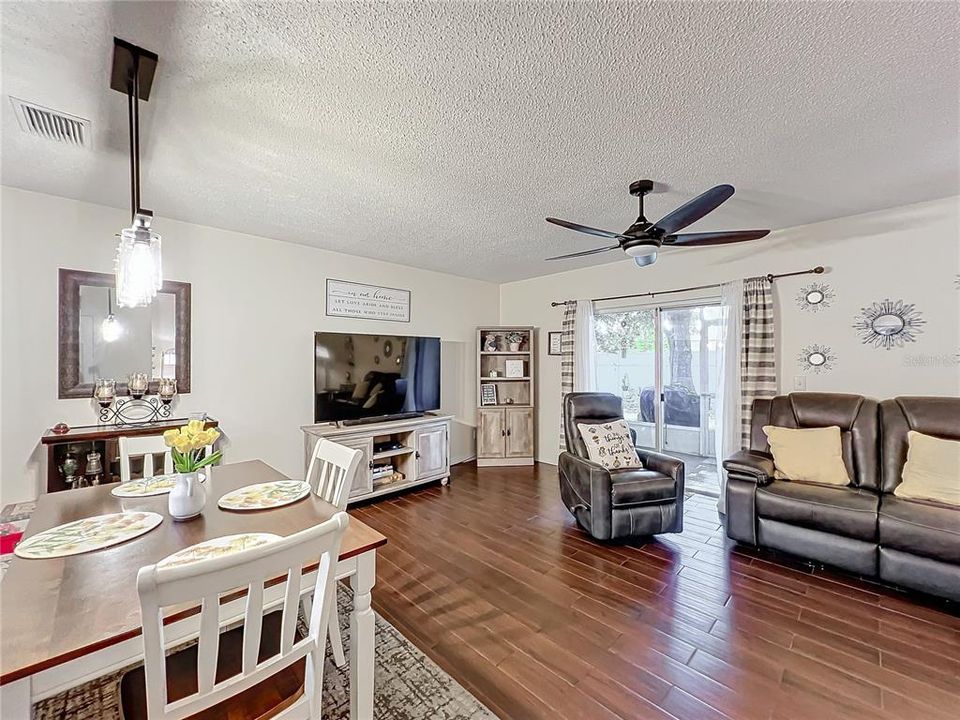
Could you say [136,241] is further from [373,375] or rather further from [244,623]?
[373,375]

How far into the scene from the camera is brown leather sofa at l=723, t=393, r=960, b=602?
7.41 feet

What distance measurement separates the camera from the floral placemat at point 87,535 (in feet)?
4.26

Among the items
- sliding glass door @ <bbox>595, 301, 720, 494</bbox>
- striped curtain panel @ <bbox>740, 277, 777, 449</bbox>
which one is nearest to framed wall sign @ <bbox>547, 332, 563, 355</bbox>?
sliding glass door @ <bbox>595, 301, 720, 494</bbox>

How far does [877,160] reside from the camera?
7.63 feet

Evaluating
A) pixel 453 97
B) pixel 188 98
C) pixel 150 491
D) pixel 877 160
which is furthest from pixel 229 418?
pixel 877 160

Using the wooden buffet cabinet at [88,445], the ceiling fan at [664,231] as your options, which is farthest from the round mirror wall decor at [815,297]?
the wooden buffet cabinet at [88,445]

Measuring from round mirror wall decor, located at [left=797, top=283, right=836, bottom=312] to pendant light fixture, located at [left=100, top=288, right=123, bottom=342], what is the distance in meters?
5.54

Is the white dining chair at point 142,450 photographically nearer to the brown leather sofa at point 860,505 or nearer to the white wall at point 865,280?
the white wall at point 865,280

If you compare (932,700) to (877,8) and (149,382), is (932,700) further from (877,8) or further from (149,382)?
(149,382)

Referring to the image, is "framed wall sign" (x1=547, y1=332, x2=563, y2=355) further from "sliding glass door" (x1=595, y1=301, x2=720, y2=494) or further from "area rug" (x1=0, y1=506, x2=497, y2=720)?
"area rug" (x1=0, y1=506, x2=497, y2=720)

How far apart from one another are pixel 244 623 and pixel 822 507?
3243 mm

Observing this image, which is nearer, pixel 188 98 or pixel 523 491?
pixel 188 98

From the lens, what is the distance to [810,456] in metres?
2.94

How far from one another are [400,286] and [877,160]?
13.4 feet
